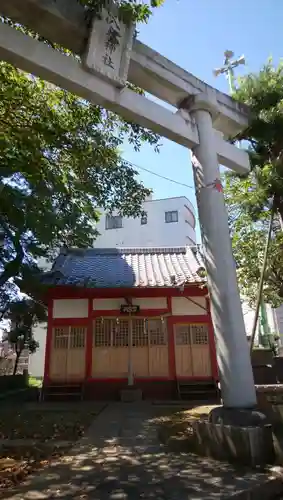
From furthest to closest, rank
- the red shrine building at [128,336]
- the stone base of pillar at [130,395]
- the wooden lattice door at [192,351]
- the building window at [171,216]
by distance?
the building window at [171,216], the wooden lattice door at [192,351], the red shrine building at [128,336], the stone base of pillar at [130,395]

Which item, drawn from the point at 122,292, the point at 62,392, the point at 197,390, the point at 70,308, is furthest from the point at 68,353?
the point at 197,390

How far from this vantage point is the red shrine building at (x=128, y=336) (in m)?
10.7

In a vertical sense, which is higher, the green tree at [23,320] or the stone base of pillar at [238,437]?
the green tree at [23,320]

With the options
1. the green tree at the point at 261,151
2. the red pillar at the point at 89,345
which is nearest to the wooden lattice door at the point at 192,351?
the red pillar at the point at 89,345

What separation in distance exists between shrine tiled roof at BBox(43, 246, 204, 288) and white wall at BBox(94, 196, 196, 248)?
16075mm

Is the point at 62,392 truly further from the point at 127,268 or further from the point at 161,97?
the point at 161,97

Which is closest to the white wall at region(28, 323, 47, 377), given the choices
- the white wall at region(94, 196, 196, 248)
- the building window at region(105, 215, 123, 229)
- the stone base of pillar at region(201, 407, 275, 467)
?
the white wall at region(94, 196, 196, 248)

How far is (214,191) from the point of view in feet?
17.2

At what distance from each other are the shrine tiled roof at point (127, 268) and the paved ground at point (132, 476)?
6.05 meters

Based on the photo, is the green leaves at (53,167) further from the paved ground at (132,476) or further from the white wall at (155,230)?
the white wall at (155,230)

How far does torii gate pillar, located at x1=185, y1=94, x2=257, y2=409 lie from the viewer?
4.45m

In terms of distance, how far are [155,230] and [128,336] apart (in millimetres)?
21418

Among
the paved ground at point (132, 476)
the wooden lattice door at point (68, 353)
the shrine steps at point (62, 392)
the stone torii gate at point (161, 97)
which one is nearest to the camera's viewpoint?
the paved ground at point (132, 476)

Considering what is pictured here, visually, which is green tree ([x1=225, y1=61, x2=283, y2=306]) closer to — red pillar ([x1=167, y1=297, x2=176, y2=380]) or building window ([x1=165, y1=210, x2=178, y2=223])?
red pillar ([x1=167, y1=297, x2=176, y2=380])
